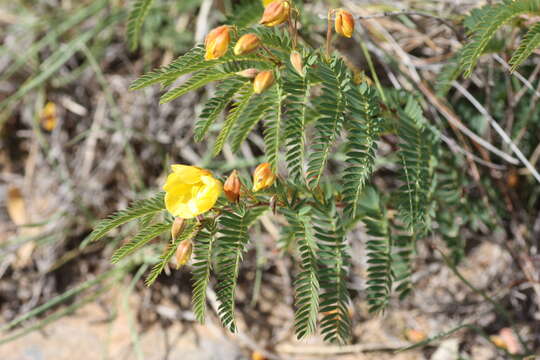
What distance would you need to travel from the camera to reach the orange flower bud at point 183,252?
1340mm

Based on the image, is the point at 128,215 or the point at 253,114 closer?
the point at 128,215

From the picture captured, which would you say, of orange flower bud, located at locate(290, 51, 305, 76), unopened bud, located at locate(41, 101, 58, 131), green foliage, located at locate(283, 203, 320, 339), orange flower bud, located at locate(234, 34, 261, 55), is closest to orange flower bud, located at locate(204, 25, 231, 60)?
orange flower bud, located at locate(234, 34, 261, 55)

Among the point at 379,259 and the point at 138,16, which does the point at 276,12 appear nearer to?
the point at 138,16

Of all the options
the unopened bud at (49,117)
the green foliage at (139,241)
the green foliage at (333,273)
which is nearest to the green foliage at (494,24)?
the green foliage at (333,273)

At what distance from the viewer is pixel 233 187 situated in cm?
134

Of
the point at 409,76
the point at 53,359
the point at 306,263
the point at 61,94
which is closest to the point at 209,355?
the point at 53,359

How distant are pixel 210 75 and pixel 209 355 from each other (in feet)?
4.43

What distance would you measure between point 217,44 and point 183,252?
529mm

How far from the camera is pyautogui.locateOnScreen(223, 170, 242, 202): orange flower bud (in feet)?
4.37

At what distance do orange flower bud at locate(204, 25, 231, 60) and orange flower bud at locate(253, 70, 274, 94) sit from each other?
114 mm

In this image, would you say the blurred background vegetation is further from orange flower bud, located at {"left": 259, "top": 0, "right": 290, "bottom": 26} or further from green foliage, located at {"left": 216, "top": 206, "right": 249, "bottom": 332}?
green foliage, located at {"left": 216, "top": 206, "right": 249, "bottom": 332}

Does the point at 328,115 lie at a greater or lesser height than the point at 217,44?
lesser

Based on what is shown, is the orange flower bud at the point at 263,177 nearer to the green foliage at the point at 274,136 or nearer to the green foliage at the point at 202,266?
the green foliage at the point at 274,136

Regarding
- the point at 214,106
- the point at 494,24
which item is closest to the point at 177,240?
the point at 214,106
